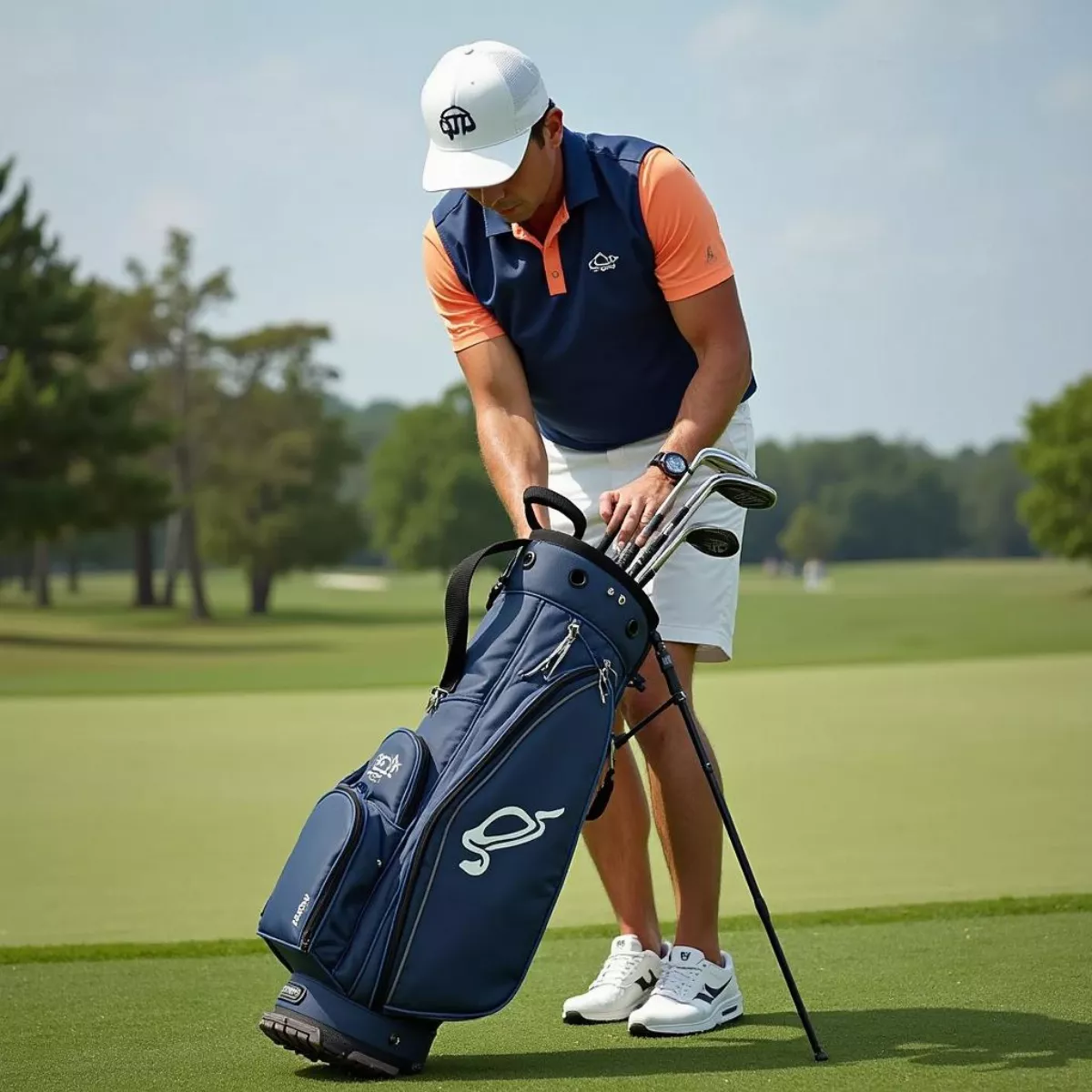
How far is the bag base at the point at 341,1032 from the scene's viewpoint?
2.20 metres

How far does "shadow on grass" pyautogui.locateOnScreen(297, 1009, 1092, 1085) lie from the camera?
2.22 m

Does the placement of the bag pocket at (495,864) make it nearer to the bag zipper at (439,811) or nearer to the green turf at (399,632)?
the bag zipper at (439,811)

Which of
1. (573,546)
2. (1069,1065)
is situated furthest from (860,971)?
(573,546)

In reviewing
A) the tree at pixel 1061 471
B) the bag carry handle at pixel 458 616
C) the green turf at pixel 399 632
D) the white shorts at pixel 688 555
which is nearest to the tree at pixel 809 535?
the green turf at pixel 399 632

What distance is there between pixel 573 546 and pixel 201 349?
111 feet

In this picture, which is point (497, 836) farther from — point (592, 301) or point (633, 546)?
point (592, 301)

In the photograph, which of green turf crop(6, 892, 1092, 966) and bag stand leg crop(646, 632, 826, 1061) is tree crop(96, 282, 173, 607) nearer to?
green turf crop(6, 892, 1092, 966)

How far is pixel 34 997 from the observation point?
114 inches

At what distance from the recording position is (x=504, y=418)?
2791 mm

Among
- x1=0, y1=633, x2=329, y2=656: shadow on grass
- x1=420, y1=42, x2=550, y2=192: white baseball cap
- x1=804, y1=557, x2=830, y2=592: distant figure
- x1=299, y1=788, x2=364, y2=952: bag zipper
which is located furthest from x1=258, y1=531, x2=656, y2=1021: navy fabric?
x1=804, y1=557, x2=830, y2=592: distant figure

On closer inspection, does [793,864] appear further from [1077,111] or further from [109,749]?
[1077,111]

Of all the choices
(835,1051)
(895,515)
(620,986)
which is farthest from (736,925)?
(895,515)

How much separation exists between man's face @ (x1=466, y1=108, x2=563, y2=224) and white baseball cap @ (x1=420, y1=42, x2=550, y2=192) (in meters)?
0.04

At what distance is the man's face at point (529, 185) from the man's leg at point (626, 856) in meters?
0.88
